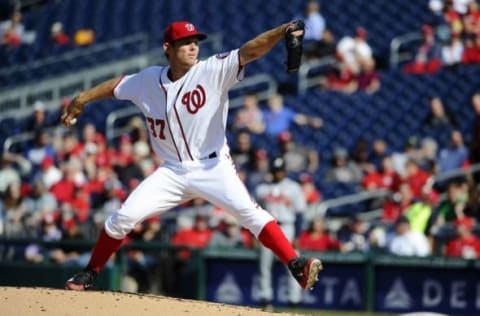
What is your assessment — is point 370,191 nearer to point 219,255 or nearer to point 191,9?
point 219,255

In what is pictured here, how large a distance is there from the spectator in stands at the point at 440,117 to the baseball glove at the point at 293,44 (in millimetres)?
7954

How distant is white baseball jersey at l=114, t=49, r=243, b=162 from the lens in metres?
7.62

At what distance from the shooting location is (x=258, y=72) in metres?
17.7

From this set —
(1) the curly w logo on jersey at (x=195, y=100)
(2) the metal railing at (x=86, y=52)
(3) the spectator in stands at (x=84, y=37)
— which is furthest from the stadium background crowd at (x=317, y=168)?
(1) the curly w logo on jersey at (x=195, y=100)

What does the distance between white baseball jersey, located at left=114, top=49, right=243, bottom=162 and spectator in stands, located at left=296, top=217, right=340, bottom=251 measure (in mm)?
5035

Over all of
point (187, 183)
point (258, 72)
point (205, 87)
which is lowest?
point (187, 183)

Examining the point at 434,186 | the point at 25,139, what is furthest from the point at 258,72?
the point at 434,186

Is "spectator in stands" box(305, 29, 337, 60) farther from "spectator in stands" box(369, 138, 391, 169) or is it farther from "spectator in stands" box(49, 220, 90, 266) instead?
"spectator in stands" box(49, 220, 90, 266)

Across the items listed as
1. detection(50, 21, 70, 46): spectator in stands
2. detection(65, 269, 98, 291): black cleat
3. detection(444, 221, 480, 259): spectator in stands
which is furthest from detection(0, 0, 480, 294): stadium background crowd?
detection(65, 269, 98, 291): black cleat

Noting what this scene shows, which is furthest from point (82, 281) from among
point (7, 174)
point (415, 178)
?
point (7, 174)

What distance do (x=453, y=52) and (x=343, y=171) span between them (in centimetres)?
279

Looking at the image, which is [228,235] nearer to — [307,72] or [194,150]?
[307,72]

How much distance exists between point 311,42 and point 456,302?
6.40 m

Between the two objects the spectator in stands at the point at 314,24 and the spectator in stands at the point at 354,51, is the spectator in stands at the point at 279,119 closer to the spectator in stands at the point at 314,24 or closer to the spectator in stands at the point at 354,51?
the spectator in stands at the point at 354,51
